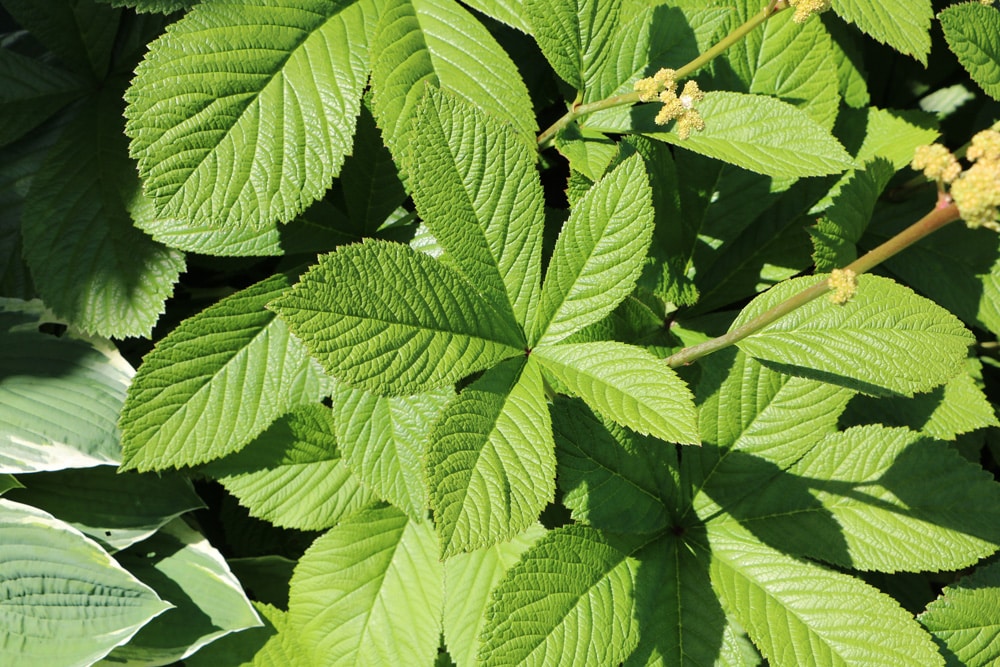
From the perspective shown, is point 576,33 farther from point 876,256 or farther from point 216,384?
Result: point 216,384

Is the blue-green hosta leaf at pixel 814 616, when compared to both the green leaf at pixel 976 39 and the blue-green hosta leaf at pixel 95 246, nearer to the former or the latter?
the green leaf at pixel 976 39

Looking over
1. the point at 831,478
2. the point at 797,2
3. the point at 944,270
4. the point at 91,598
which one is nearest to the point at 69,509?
the point at 91,598

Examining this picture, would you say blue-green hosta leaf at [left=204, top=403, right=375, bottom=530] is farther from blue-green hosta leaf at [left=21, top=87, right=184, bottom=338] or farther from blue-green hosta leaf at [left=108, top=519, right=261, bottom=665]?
blue-green hosta leaf at [left=21, top=87, right=184, bottom=338]

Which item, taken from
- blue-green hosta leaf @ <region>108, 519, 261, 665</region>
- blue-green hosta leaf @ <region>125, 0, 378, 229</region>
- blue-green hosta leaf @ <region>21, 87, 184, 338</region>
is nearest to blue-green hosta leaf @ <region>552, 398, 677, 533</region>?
blue-green hosta leaf @ <region>125, 0, 378, 229</region>

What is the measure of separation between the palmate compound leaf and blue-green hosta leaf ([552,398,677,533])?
20cm

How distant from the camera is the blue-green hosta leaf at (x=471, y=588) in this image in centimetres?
135

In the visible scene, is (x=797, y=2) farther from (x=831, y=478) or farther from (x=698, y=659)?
(x=698, y=659)

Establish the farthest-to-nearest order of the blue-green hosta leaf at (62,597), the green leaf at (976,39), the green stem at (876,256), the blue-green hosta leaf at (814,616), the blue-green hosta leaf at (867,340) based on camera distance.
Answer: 1. the green leaf at (976,39)
2. the blue-green hosta leaf at (62,597)
3. the blue-green hosta leaf at (814,616)
4. the blue-green hosta leaf at (867,340)
5. the green stem at (876,256)

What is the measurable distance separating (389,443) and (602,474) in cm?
35

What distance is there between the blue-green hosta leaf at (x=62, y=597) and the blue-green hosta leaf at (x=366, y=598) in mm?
243

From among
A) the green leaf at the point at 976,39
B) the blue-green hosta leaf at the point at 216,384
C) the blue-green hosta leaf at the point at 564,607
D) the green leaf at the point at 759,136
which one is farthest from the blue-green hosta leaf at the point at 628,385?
the green leaf at the point at 976,39

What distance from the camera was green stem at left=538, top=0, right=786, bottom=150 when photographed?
110 cm

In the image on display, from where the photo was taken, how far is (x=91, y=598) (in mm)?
1316

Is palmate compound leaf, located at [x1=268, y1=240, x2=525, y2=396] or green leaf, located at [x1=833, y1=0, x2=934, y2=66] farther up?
green leaf, located at [x1=833, y1=0, x2=934, y2=66]
